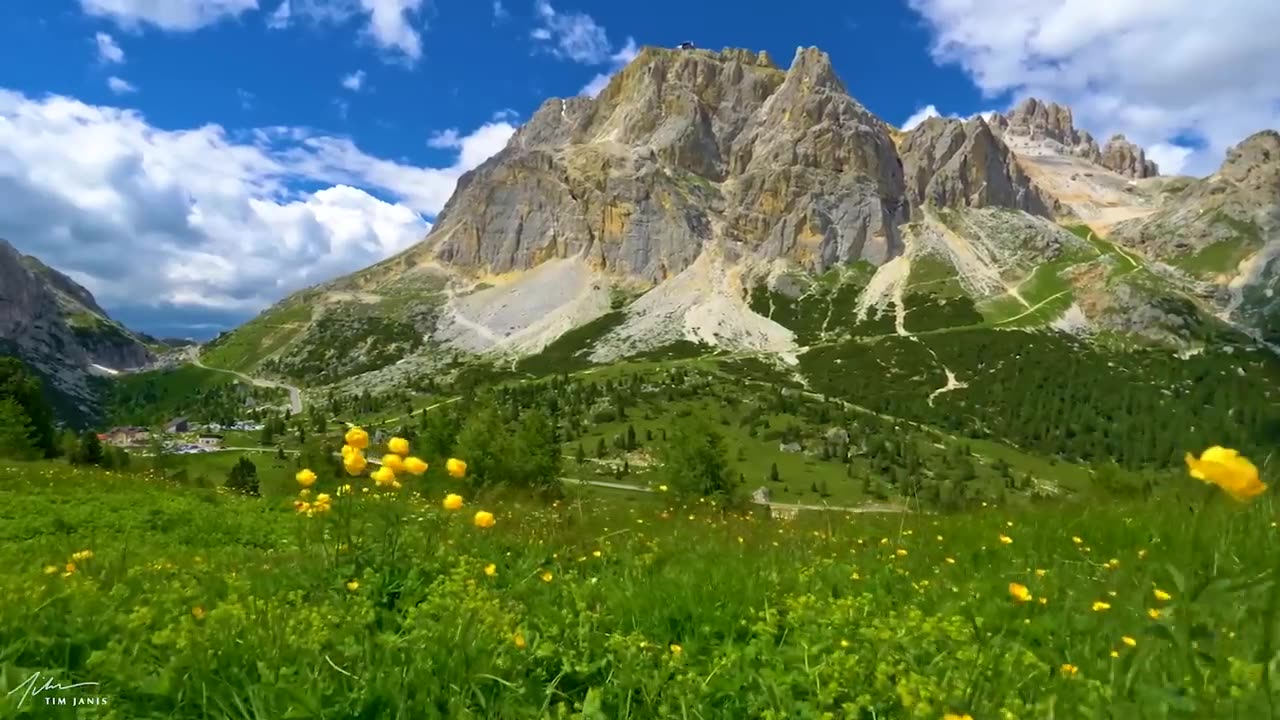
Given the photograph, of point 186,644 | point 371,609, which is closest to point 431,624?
point 371,609

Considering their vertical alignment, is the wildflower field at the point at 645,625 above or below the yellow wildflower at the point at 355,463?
below

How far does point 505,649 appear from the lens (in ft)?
12.5

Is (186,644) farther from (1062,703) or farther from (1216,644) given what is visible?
(1216,644)

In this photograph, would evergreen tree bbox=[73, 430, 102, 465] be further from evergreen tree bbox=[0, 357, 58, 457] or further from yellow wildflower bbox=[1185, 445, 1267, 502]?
yellow wildflower bbox=[1185, 445, 1267, 502]

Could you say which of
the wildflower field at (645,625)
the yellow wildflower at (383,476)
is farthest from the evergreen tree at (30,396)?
the yellow wildflower at (383,476)

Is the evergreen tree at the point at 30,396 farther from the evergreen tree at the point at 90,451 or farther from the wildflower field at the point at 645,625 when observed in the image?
the wildflower field at the point at 645,625

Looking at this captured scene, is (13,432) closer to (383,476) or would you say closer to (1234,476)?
(383,476)

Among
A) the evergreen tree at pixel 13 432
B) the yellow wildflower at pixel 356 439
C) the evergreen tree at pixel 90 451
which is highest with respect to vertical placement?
the yellow wildflower at pixel 356 439

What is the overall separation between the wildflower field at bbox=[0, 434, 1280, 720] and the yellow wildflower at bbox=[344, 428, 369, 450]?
5cm

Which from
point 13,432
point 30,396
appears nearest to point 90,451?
point 13,432

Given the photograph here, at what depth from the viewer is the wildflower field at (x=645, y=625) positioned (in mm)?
3059

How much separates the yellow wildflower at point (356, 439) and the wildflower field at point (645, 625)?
0.05 metres

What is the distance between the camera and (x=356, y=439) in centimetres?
562

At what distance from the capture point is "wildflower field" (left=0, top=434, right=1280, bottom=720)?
3059mm
